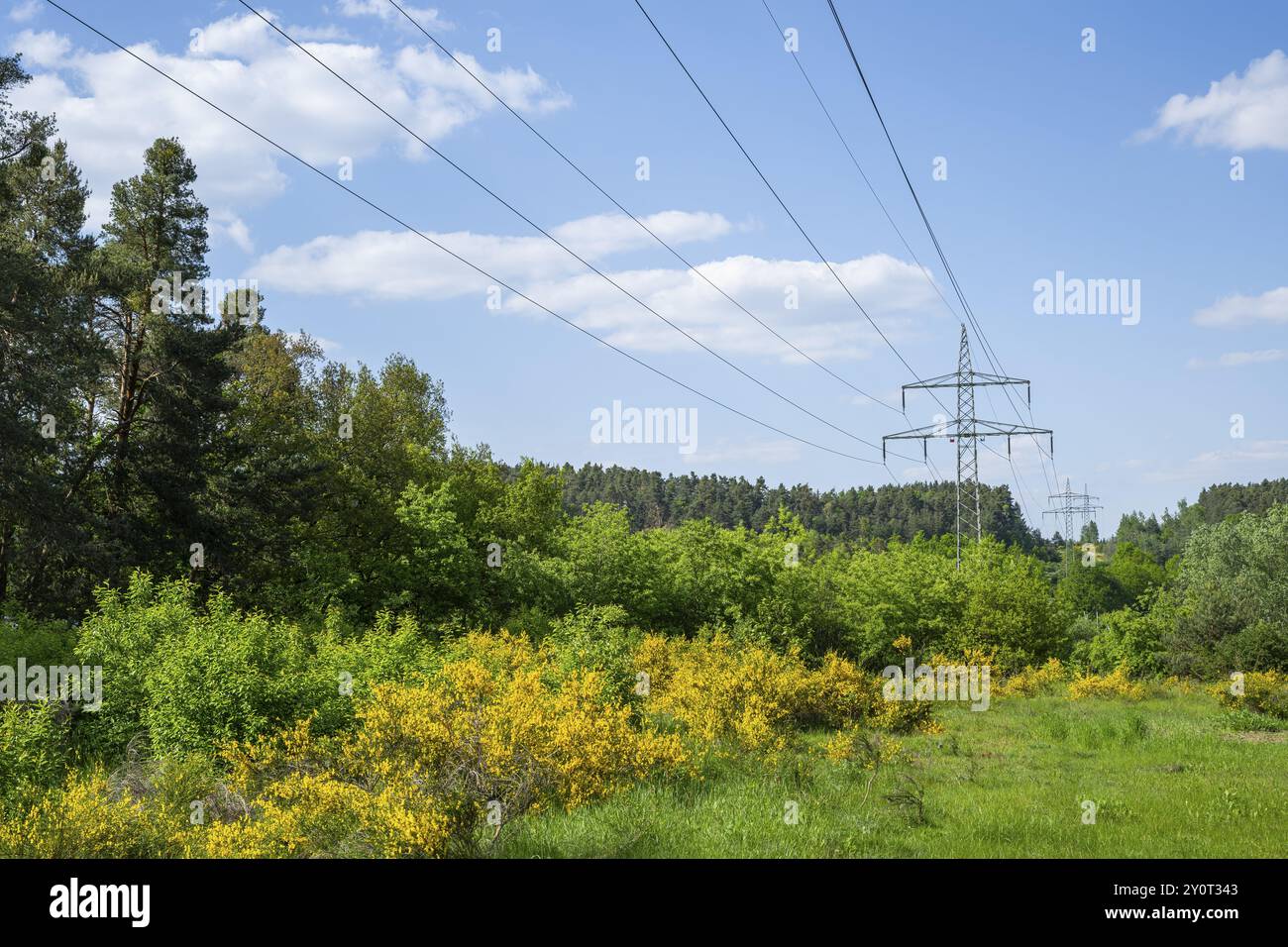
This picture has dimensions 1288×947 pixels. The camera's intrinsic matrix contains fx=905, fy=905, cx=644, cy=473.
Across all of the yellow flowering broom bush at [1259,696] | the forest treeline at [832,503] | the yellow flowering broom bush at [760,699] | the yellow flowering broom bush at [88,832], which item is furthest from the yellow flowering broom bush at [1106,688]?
the forest treeline at [832,503]

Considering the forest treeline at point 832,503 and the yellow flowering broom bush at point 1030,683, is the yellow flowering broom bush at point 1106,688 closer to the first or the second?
the yellow flowering broom bush at point 1030,683

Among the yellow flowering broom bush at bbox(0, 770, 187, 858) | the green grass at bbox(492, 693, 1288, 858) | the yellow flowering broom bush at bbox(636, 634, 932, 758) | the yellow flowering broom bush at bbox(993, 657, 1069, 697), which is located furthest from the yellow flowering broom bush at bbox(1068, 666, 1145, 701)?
the yellow flowering broom bush at bbox(0, 770, 187, 858)

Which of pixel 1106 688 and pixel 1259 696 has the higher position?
pixel 1259 696

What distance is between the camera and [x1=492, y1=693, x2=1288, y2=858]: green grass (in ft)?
31.4

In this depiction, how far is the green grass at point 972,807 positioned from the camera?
9.56 m

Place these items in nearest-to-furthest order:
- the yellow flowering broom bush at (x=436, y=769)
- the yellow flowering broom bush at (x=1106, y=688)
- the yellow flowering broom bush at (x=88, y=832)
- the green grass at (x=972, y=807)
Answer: the yellow flowering broom bush at (x=88, y=832) → the yellow flowering broom bush at (x=436, y=769) → the green grass at (x=972, y=807) → the yellow flowering broom bush at (x=1106, y=688)

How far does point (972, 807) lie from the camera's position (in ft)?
38.6

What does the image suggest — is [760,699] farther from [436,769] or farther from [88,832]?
[88,832]

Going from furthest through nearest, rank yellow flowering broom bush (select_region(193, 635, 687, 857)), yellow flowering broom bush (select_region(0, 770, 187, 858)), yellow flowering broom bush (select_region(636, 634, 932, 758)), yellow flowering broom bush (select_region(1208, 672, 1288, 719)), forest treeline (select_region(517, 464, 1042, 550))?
1. forest treeline (select_region(517, 464, 1042, 550))
2. yellow flowering broom bush (select_region(1208, 672, 1288, 719))
3. yellow flowering broom bush (select_region(636, 634, 932, 758))
4. yellow flowering broom bush (select_region(193, 635, 687, 857))
5. yellow flowering broom bush (select_region(0, 770, 187, 858))

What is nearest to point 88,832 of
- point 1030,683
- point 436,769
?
point 436,769

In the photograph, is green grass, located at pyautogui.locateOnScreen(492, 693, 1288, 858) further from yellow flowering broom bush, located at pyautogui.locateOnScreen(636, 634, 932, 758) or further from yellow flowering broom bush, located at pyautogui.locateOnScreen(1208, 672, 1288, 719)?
yellow flowering broom bush, located at pyautogui.locateOnScreen(1208, 672, 1288, 719)

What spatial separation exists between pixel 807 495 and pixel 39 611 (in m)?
162

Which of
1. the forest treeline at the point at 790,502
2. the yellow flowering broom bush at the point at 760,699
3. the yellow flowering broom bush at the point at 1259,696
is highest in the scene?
the forest treeline at the point at 790,502

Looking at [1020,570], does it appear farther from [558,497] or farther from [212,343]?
[212,343]
